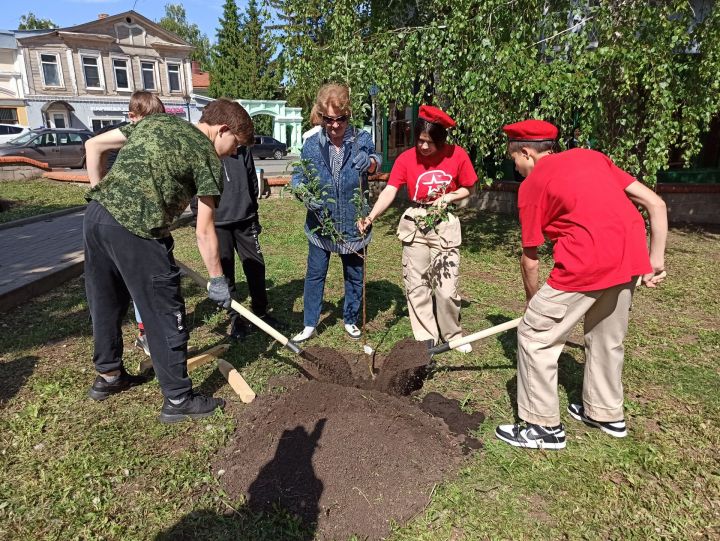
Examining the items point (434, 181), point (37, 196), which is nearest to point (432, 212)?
point (434, 181)

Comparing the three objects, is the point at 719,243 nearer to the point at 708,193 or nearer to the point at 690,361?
the point at 708,193

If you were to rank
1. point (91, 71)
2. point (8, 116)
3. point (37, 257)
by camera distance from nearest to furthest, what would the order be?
point (37, 257) < point (8, 116) < point (91, 71)

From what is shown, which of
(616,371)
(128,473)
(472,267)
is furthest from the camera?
(472,267)

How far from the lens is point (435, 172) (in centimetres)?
360

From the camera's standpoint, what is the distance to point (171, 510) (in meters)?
2.38

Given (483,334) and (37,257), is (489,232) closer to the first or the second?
(483,334)

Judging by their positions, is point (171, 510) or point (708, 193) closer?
point (171, 510)

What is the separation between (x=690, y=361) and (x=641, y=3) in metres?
4.10

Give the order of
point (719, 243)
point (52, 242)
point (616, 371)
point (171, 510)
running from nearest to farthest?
point (171, 510) → point (616, 371) → point (52, 242) → point (719, 243)

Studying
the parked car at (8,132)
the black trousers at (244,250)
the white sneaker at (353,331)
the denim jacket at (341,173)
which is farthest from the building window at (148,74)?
the white sneaker at (353,331)

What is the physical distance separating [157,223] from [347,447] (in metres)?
1.59

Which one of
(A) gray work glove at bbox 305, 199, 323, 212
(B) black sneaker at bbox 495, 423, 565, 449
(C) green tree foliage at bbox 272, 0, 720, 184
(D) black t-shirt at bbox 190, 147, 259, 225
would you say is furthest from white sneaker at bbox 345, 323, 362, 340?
(C) green tree foliage at bbox 272, 0, 720, 184

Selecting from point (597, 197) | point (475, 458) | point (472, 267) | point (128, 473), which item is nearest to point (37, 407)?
point (128, 473)

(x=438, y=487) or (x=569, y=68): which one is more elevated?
(x=569, y=68)
